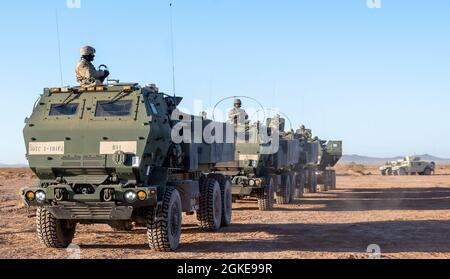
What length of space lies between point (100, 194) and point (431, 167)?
4418cm

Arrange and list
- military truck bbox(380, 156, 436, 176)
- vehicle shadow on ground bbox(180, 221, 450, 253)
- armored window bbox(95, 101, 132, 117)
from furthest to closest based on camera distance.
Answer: military truck bbox(380, 156, 436, 176)
vehicle shadow on ground bbox(180, 221, 450, 253)
armored window bbox(95, 101, 132, 117)

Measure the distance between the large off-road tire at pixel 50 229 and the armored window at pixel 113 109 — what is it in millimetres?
1756

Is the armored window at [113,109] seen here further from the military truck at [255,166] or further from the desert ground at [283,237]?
the military truck at [255,166]

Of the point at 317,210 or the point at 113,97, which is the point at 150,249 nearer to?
the point at 113,97

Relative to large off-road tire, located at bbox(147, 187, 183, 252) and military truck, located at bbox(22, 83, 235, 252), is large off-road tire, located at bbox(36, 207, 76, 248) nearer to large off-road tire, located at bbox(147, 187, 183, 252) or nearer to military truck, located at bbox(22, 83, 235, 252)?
military truck, located at bbox(22, 83, 235, 252)

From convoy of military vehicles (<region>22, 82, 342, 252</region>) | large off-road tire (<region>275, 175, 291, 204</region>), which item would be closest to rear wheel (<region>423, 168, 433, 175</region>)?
large off-road tire (<region>275, 175, 291, 204</region>)

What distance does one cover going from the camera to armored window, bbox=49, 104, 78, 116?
→ 10.0 m

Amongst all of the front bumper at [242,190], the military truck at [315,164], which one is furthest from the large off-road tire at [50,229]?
the military truck at [315,164]

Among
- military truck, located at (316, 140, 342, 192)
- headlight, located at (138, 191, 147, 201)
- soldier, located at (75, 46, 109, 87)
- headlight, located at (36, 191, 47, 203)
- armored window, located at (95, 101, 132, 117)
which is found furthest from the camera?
military truck, located at (316, 140, 342, 192)

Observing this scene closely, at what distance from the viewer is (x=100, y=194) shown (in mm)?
9320

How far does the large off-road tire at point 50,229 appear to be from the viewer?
10008 mm

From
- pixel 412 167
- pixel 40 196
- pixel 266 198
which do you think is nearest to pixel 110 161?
pixel 40 196

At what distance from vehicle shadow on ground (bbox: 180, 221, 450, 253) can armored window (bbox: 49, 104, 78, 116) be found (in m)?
2.80

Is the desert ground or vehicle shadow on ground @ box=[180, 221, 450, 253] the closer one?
the desert ground
